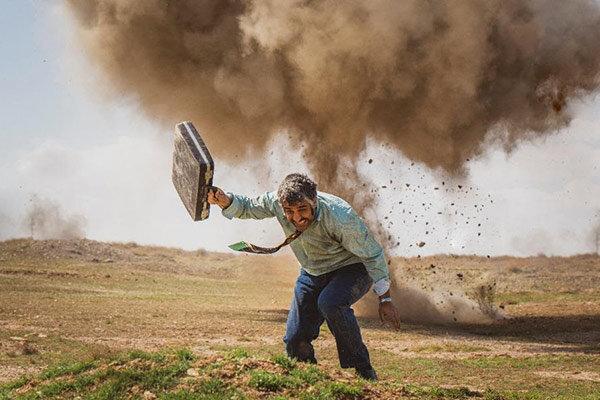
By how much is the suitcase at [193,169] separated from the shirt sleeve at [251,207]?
0.26 meters

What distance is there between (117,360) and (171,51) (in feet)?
57.4

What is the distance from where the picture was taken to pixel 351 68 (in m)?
22.7

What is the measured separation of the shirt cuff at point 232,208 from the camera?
22.9 ft

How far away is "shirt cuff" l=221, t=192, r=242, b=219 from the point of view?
6973mm

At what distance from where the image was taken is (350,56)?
22.6 meters

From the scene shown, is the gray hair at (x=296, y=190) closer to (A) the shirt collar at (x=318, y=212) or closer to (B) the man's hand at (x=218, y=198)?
(A) the shirt collar at (x=318, y=212)

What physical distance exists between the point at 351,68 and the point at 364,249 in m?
16.4

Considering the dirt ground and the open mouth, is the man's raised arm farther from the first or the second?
the dirt ground

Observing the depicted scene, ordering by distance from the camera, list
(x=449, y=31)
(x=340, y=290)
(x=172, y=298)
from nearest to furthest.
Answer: (x=340, y=290)
(x=449, y=31)
(x=172, y=298)

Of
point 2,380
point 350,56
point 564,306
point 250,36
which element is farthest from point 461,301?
point 2,380

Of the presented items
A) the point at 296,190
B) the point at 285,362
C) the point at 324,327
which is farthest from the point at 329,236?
the point at 324,327

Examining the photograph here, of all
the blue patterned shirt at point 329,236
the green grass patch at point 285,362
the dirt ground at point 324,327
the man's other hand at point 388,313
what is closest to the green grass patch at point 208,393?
the green grass patch at point 285,362

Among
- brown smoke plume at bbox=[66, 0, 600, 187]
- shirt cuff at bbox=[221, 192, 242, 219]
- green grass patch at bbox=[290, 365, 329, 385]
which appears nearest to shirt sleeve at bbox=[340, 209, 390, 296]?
shirt cuff at bbox=[221, 192, 242, 219]

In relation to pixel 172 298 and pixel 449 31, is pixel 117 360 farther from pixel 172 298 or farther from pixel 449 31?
pixel 172 298
